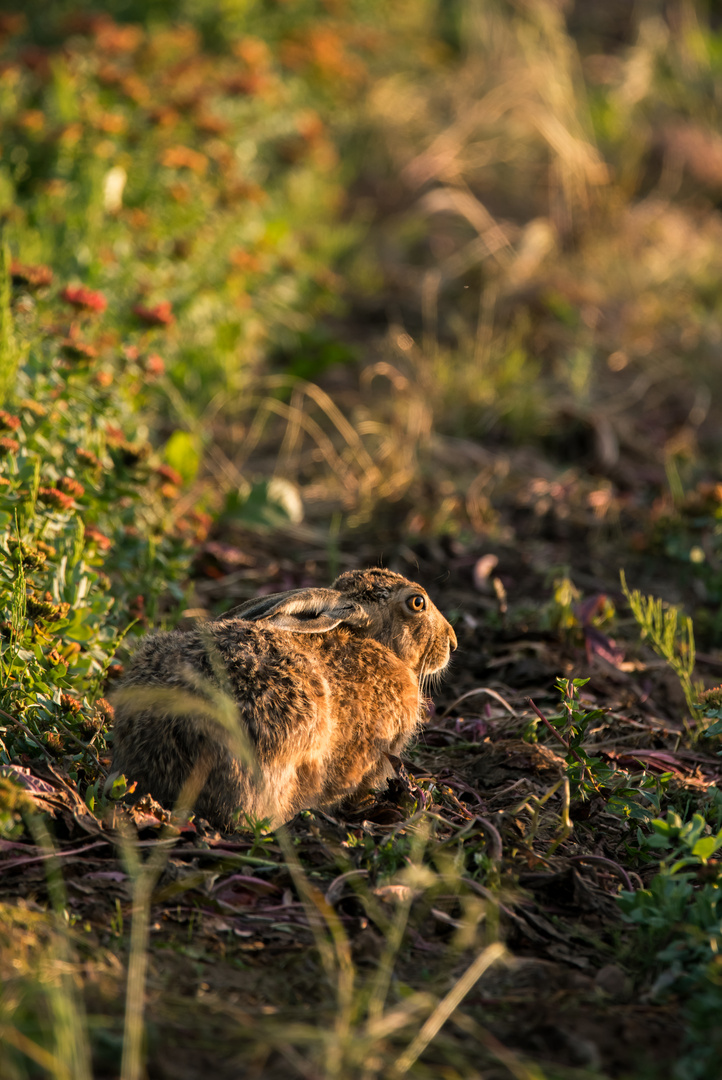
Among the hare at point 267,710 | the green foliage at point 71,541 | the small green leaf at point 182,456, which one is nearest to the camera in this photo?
the hare at point 267,710

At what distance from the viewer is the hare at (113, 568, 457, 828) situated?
10.9 ft

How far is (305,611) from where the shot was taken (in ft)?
13.1

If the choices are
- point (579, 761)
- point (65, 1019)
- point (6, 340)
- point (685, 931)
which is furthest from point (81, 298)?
point (685, 931)

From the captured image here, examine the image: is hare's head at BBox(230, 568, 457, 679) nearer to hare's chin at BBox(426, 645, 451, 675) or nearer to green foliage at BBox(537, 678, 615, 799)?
hare's chin at BBox(426, 645, 451, 675)

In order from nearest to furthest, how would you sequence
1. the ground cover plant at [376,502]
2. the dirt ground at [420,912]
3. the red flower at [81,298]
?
the dirt ground at [420,912], the ground cover plant at [376,502], the red flower at [81,298]

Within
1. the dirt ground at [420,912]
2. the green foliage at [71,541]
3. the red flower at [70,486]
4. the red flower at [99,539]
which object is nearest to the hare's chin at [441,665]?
the dirt ground at [420,912]

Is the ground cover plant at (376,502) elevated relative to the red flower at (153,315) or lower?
lower

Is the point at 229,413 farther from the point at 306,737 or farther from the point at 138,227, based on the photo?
the point at 306,737

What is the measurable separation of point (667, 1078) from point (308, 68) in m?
10.4

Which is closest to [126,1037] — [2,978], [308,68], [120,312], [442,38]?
[2,978]

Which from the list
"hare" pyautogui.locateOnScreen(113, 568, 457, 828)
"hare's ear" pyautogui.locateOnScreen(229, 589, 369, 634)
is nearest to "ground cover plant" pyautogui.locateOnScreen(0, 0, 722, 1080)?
"hare" pyautogui.locateOnScreen(113, 568, 457, 828)

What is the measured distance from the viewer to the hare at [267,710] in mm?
3336

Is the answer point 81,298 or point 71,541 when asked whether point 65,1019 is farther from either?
point 81,298

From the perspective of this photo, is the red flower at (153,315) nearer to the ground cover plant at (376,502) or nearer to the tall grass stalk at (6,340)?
the ground cover plant at (376,502)
